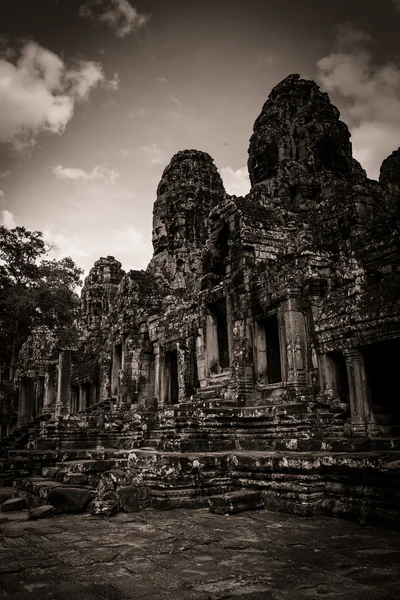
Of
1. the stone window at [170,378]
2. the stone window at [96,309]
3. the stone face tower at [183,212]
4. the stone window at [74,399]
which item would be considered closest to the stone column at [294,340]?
the stone window at [170,378]

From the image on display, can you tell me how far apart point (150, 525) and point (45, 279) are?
2944cm

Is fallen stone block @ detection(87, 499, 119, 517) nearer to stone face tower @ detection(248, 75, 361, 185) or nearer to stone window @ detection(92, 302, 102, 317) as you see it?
stone face tower @ detection(248, 75, 361, 185)

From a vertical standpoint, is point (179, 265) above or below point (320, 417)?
above

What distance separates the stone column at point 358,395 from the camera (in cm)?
892

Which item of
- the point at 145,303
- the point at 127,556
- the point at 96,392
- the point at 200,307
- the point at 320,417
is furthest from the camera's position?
the point at 96,392

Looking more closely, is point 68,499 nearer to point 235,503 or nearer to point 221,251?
point 235,503

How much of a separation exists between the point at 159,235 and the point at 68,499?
2967 centimetres

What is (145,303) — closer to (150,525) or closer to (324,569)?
(150,525)

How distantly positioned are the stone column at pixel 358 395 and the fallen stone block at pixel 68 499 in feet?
16.9

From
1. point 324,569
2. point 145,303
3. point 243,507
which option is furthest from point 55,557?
point 145,303

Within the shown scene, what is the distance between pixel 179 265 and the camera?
33.2 meters

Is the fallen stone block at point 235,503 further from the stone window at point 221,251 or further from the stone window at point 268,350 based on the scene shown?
the stone window at point 221,251

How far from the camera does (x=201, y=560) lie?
13.5 ft

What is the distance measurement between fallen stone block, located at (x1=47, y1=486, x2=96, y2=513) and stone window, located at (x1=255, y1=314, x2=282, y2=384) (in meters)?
6.66
